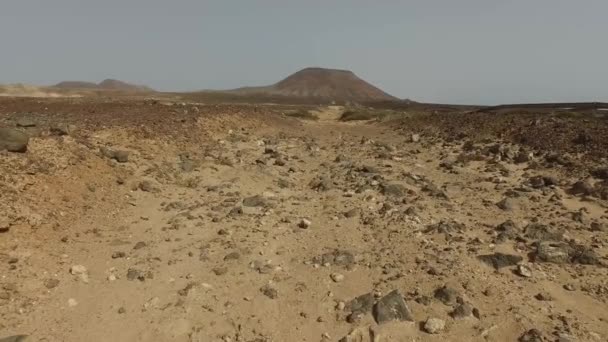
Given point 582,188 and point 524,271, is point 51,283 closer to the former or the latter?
point 524,271

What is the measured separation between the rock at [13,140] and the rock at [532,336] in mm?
10271

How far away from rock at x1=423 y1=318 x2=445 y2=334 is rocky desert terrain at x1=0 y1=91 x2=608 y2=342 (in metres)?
0.03

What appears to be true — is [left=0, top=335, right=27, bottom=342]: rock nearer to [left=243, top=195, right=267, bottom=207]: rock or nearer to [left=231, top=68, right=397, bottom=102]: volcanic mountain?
[left=243, top=195, right=267, bottom=207]: rock

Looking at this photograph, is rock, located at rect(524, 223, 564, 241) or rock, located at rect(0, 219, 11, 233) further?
rock, located at rect(524, 223, 564, 241)

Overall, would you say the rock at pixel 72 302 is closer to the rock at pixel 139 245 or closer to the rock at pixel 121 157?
the rock at pixel 139 245

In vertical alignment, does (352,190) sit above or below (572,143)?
below

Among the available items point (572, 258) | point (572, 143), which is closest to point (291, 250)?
point (572, 258)

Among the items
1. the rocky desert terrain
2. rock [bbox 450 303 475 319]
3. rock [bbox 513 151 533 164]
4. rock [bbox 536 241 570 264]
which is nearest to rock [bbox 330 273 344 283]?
the rocky desert terrain

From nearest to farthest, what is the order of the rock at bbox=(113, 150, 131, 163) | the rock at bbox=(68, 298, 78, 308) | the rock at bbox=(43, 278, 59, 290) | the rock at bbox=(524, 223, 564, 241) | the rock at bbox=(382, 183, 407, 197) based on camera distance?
the rock at bbox=(68, 298, 78, 308), the rock at bbox=(43, 278, 59, 290), the rock at bbox=(524, 223, 564, 241), the rock at bbox=(382, 183, 407, 197), the rock at bbox=(113, 150, 131, 163)

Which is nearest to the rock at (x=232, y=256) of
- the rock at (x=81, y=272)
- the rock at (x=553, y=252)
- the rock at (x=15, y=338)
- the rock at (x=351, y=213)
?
the rock at (x=81, y=272)

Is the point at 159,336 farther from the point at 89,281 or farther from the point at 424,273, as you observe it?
the point at 424,273

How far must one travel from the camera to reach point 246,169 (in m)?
14.5

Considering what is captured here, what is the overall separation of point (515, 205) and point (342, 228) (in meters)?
4.29

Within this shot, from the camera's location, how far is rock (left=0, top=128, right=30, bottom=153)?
34.5 ft
